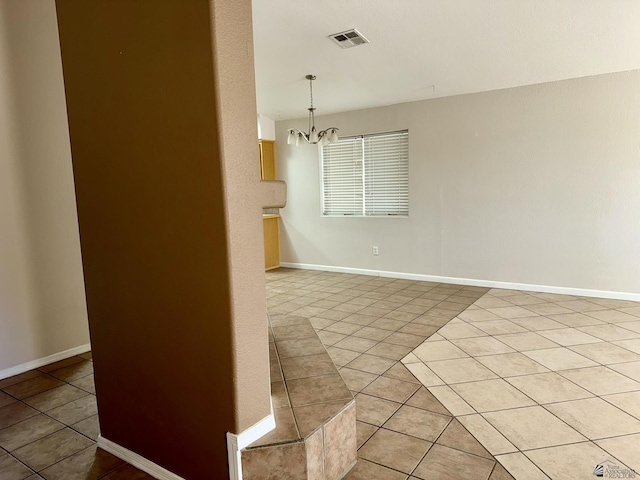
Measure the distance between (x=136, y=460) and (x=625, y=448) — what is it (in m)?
2.15

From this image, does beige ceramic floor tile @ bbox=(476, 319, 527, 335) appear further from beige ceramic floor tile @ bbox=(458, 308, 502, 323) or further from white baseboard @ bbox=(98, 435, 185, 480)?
white baseboard @ bbox=(98, 435, 185, 480)

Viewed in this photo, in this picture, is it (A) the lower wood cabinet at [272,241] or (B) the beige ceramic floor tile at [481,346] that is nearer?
(B) the beige ceramic floor tile at [481,346]

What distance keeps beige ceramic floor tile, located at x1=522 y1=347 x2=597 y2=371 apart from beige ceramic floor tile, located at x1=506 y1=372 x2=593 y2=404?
15 cm

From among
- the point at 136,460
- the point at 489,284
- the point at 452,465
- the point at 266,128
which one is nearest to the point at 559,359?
the point at 452,465

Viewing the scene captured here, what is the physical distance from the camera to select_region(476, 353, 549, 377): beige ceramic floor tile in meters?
2.46

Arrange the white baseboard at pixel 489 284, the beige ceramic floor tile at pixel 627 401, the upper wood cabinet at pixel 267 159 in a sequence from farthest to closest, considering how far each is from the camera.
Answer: the upper wood cabinet at pixel 267 159, the white baseboard at pixel 489 284, the beige ceramic floor tile at pixel 627 401

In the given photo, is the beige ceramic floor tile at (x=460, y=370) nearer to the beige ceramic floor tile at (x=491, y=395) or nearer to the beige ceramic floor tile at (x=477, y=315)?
the beige ceramic floor tile at (x=491, y=395)

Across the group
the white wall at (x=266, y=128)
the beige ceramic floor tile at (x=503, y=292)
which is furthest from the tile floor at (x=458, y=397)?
the white wall at (x=266, y=128)

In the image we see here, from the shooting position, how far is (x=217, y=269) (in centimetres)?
126

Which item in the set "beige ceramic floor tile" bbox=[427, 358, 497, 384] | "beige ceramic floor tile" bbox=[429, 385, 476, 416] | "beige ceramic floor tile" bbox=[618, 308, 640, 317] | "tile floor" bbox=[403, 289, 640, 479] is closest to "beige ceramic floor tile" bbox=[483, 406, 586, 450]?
"tile floor" bbox=[403, 289, 640, 479]

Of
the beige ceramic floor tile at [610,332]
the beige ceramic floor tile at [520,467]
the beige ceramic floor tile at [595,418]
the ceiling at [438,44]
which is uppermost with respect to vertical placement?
the ceiling at [438,44]

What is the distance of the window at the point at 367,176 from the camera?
5.11 meters

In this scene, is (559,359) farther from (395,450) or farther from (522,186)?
(522,186)

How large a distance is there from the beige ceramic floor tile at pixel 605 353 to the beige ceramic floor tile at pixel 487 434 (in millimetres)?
1240
